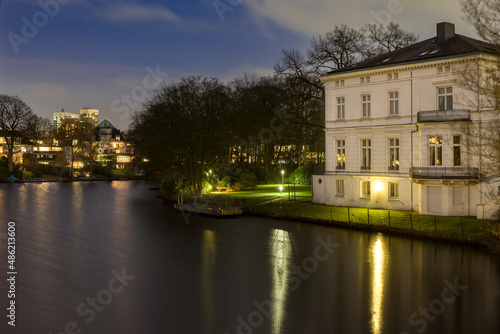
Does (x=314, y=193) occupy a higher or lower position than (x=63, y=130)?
lower

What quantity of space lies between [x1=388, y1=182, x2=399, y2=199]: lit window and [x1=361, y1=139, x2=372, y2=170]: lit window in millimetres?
1936

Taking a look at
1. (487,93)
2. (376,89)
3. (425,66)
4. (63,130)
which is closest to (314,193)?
(376,89)

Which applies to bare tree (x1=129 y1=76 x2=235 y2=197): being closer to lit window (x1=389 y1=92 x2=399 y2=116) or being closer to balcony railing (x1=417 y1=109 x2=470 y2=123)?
lit window (x1=389 y1=92 x2=399 y2=116)

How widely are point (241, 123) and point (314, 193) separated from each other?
→ 19662 millimetres

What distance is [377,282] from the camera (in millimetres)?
16406

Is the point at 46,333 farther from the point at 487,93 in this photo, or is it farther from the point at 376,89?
the point at 376,89

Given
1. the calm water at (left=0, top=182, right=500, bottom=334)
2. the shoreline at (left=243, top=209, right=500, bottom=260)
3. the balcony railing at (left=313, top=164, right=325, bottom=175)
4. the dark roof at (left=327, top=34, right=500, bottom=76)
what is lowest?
the calm water at (left=0, top=182, right=500, bottom=334)

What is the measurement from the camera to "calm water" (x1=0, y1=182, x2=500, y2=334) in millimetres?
12656

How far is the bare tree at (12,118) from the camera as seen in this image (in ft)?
244

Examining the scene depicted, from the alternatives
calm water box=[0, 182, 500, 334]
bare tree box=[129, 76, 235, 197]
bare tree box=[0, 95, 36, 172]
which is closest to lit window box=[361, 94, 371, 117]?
calm water box=[0, 182, 500, 334]

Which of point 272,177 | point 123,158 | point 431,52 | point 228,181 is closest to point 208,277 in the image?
point 431,52

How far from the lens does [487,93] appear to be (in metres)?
16.2

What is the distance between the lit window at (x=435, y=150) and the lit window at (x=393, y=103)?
3.21 m

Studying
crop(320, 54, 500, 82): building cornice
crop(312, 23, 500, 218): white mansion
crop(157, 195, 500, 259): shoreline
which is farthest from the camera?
crop(312, 23, 500, 218): white mansion
